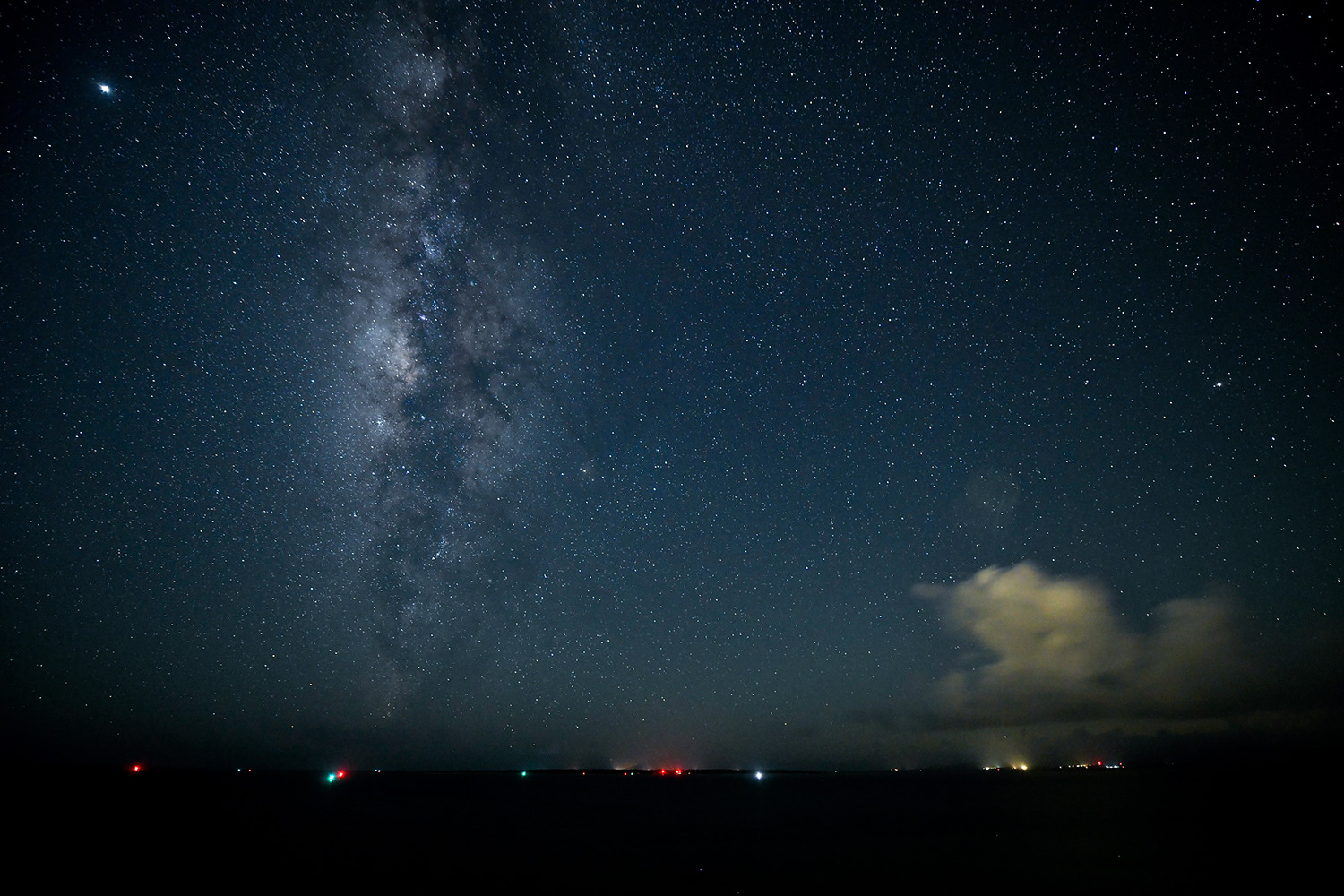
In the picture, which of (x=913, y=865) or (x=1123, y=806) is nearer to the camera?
(x=913, y=865)

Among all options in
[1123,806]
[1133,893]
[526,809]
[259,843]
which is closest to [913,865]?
[1133,893]

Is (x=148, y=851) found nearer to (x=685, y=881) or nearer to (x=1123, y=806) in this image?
(x=685, y=881)

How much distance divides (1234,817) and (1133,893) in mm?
48578

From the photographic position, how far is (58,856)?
106ft

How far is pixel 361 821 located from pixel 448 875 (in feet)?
107

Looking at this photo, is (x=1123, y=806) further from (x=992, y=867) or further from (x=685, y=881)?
(x=685, y=881)

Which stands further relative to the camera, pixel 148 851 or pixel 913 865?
pixel 148 851

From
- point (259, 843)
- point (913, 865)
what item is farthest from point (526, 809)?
point (913, 865)

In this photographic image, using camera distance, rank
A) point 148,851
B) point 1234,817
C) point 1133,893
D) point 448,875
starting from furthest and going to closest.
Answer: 1. point 1234,817
2. point 148,851
3. point 448,875
4. point 1133,893

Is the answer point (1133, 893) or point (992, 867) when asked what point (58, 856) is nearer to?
point (992, 867)

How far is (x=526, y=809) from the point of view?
71375mm

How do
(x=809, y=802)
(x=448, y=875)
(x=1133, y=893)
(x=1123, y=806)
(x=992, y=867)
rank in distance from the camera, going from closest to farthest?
(x=1133, y=893)
(x=448, y=875)
(x=992, y=867)
(x=1123, y=806)
(x=809, y=802)

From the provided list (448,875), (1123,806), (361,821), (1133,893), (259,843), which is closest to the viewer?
(1133,893)

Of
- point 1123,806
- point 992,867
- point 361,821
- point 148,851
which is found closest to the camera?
point 992,867
